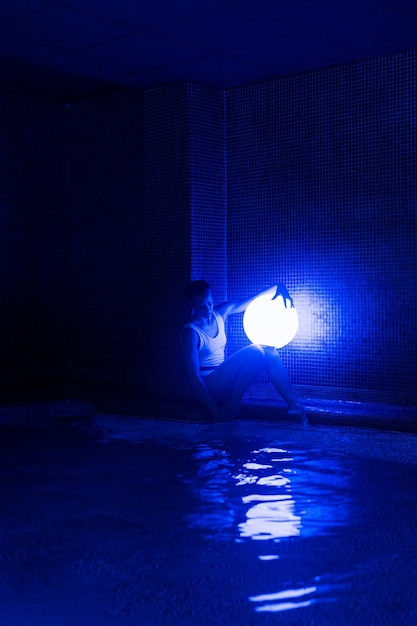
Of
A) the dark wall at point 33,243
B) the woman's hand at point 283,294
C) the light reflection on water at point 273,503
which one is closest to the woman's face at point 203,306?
the woman's hand at point 283,294

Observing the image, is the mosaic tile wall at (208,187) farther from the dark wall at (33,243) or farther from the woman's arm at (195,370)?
the dark wall at (33,243)

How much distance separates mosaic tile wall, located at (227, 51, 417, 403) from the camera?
725 centimetres

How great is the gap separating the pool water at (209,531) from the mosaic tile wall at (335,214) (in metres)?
1.19

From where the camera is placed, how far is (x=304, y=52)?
717 centimetres

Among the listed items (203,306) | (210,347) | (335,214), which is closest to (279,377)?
(210,347)

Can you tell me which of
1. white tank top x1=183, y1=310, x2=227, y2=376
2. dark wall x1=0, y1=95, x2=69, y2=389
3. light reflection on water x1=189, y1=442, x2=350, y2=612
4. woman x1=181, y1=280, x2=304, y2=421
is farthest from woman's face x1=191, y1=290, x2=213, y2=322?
dark wall x1=0, y1=95, x2=69, y2=389

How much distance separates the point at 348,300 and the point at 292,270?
670 mm

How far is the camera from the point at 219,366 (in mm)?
7355

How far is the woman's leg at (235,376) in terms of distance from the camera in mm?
7215

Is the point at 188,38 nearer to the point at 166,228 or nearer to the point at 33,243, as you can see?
the point at 166,228

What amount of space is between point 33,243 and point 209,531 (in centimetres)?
576

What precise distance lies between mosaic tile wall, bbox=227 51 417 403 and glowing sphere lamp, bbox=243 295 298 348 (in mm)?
763

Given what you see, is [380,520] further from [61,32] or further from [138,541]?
[61,32]

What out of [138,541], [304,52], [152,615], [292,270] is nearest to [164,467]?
[138,541]
